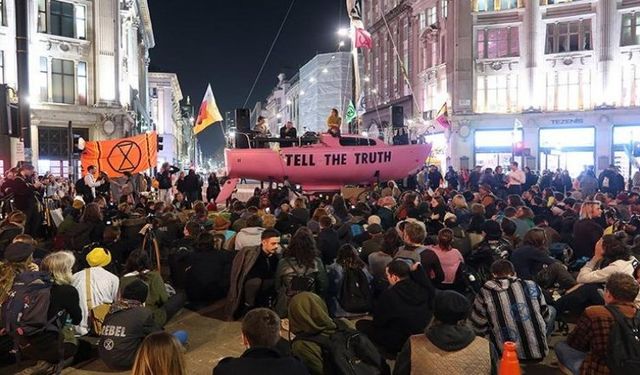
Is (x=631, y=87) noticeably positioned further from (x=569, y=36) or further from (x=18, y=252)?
(x=18, y=252)

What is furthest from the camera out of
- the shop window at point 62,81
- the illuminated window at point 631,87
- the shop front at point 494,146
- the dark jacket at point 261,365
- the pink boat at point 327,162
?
the shop front at point 494,146

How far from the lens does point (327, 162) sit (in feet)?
59.1

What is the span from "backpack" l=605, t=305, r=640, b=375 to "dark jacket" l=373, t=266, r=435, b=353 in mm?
2017

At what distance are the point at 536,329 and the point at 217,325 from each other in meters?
4.10

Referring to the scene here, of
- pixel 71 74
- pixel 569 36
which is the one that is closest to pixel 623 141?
pixel 569 36

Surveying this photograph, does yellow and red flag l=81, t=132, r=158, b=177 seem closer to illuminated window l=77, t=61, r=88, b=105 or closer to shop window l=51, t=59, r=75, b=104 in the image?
shop window l=51, t=59, r=75, b=104

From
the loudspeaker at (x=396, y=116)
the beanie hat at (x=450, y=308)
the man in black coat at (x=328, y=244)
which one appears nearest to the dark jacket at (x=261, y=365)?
the beanie hat at (x=450, y=308)

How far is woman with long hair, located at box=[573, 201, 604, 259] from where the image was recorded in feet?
30.2

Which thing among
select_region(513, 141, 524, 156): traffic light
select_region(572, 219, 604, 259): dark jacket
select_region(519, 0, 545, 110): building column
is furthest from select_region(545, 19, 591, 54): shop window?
select_region(572, 219, 604, 259): dark jacket

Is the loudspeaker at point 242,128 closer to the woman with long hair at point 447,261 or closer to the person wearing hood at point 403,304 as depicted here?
the woman with long hair at point 447,261

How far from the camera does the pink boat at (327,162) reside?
17922 mm

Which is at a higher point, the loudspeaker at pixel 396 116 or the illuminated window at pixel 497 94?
the illuminated window at pixel 497 94

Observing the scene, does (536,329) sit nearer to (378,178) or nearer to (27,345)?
(27,345)

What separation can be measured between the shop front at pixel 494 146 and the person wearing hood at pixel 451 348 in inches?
1406
